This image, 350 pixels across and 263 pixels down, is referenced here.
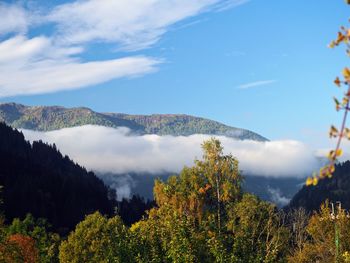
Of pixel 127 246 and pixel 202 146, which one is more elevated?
pixel 202 146

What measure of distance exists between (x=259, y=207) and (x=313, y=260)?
33.9 ft

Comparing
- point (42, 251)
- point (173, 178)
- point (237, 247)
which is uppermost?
point (173, 178)

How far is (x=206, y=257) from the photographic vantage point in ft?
172

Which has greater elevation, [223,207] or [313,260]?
[223,207]

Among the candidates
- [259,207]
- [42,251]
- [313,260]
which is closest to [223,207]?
[259,207]

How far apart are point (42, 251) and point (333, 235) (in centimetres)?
4937

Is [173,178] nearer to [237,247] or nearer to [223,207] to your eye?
[223,207]

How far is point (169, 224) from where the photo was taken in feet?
176

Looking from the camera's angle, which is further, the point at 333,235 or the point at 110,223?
the point at 333,235

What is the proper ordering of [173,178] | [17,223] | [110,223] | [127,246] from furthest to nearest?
[17,223]
[173,178]
[110,223]
[127,246]

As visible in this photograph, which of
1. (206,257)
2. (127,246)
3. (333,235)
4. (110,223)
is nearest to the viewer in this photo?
(206,257)

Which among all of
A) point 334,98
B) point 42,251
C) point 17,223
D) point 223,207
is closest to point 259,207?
point 223,207

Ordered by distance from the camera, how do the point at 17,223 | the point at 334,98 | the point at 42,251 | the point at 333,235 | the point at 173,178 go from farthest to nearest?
the point at 17,223 → the point at 42,251 → the point at 173,178 → the point at 333,235 → the point at 334,98

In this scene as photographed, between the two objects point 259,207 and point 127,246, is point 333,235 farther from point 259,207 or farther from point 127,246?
point 127,246
